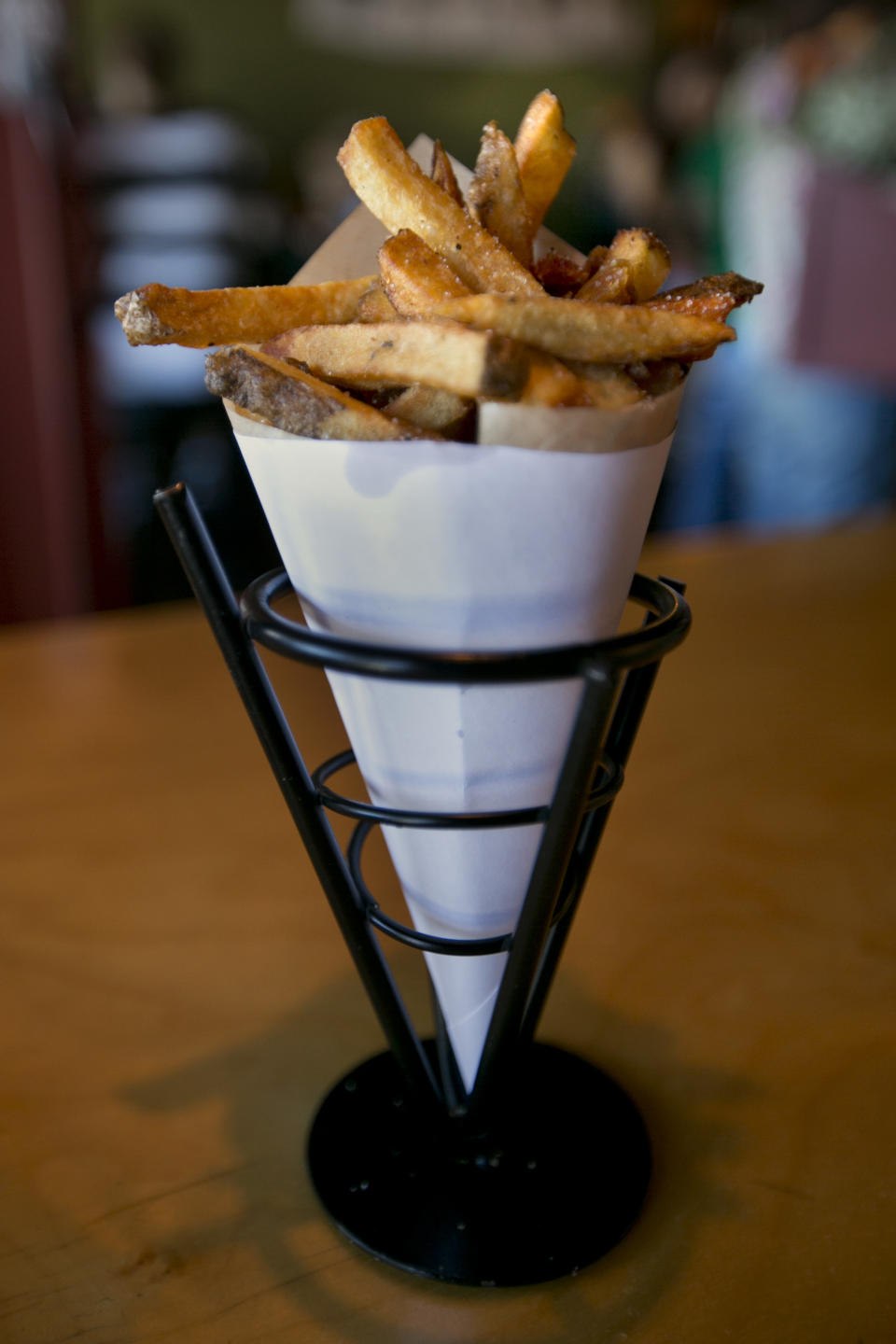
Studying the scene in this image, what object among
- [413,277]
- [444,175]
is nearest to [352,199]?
[444,175]

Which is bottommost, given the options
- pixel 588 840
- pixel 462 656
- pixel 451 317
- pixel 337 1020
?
pixel 337 1020

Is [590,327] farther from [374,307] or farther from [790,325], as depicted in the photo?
[790,325]

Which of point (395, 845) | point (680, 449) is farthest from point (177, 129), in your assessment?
point (395, 845)

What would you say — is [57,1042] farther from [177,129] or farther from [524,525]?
[177,129]

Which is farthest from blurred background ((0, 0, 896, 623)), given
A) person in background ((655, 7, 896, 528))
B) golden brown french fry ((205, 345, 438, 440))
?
golden brown french fry ((205, 345, 438, 440))

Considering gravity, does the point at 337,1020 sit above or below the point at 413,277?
below

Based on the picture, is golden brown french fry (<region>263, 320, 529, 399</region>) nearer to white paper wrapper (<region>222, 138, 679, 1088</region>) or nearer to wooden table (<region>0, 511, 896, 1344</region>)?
white paper wrapper (<region>222, 138, 679, 1088</region>)
